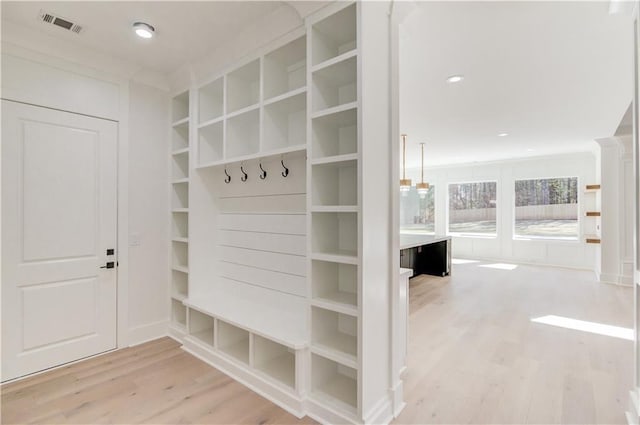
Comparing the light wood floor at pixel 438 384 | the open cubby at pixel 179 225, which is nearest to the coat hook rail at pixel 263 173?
the open cubby at pixel 179 225

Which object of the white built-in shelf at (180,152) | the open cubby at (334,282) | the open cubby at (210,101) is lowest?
the open cubby at (334,282)

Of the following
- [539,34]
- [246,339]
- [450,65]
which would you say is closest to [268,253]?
[246,339]

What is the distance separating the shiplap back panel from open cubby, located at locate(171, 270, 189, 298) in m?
0.48

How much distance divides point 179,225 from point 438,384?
9.40 feet

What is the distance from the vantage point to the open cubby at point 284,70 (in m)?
2.40

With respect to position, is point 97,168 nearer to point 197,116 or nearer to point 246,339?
point 197,116

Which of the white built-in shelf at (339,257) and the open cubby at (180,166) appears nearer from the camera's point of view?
the white built-in shelf at (339,257)

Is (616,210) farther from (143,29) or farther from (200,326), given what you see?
(143,29)

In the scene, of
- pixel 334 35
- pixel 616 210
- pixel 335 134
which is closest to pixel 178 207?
pixel 335 134

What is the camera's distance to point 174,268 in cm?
332

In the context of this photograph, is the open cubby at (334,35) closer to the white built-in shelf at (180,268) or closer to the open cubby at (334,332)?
the open cubby at (334,332)

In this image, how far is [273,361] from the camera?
2490mm

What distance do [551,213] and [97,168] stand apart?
9192mm

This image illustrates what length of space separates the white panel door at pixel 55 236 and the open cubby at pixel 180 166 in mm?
547
